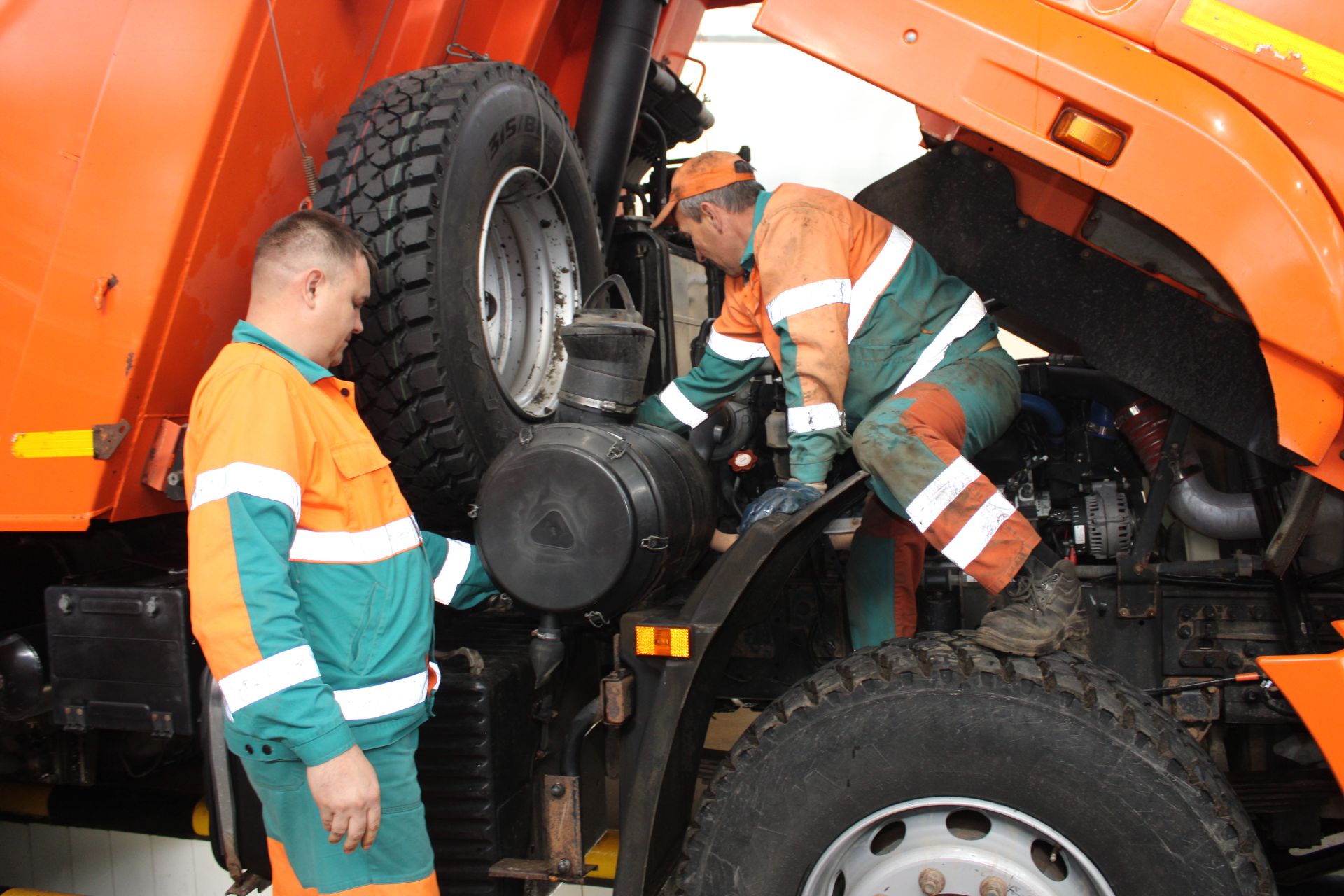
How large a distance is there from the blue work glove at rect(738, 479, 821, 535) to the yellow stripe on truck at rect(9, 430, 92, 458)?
4.83ft

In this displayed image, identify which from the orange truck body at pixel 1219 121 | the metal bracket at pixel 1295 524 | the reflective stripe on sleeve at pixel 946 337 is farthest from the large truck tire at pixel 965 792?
the reflective stripe on sleeve at pixel 946 337

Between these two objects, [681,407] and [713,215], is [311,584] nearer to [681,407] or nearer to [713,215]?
[681,407]

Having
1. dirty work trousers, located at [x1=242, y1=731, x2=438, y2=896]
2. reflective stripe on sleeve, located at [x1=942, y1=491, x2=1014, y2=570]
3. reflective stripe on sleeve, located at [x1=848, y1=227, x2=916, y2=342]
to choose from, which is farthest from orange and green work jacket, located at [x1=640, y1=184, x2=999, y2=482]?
dirty work trousers, located at [x1=242, y1=731, x2=438, y2=896]

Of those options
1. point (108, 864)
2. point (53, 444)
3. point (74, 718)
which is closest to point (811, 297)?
point (53, 444)

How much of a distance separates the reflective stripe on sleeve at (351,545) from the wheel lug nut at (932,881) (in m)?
1.24

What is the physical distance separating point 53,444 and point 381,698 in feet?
3.17

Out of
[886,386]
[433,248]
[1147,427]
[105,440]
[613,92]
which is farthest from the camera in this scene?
[613,92]

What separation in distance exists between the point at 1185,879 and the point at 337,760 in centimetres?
156

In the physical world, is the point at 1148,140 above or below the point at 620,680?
above

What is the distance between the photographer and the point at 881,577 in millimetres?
2725

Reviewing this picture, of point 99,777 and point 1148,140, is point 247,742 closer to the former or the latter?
point 99,777

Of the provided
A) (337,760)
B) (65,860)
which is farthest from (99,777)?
(337,760)

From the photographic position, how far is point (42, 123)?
222cm

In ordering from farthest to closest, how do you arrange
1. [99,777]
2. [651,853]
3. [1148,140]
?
1. [99,777]
2. [651,853]
3. [1148,140]
